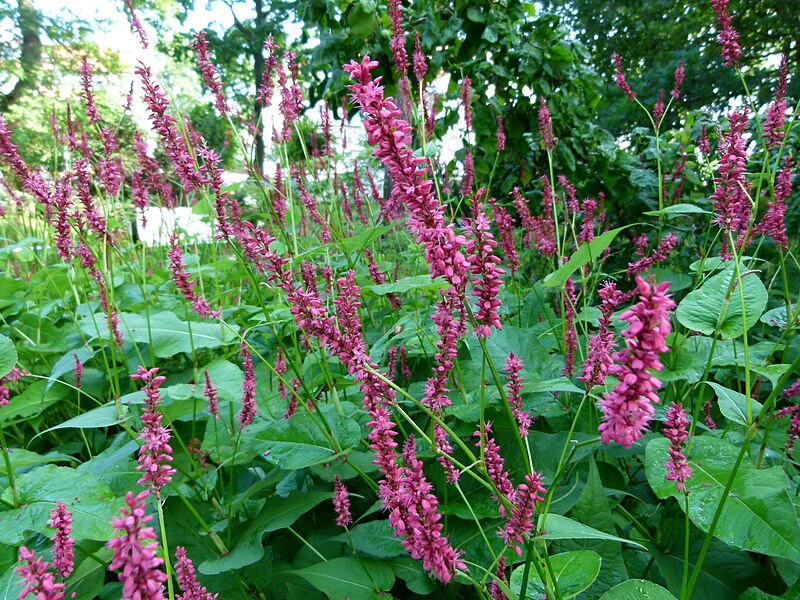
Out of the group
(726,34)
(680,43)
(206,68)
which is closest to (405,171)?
(206,68)

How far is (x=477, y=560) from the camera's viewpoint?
1451 millimetres

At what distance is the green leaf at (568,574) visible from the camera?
108cm

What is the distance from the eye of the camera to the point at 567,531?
3.22ft

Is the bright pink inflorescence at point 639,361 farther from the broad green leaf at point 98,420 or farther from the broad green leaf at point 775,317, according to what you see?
the broad green leaf at point 775,317

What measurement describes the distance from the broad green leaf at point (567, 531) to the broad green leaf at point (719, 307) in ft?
2.41

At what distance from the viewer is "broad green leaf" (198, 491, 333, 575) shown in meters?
1.39

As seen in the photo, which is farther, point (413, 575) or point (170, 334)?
point (170, 334)

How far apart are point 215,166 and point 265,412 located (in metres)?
0.99

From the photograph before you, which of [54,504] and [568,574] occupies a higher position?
[54,504]

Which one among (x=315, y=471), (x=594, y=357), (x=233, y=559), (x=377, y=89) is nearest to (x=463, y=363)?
(x=315, y=471)

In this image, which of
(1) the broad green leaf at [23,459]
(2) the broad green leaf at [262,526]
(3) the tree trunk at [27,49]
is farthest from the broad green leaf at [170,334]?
(3) the tree trunk at [27,49]

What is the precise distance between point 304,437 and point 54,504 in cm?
70

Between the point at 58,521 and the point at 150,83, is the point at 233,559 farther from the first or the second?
the point at 150,83

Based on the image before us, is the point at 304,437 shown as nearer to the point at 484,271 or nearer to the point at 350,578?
the point at 350,578
